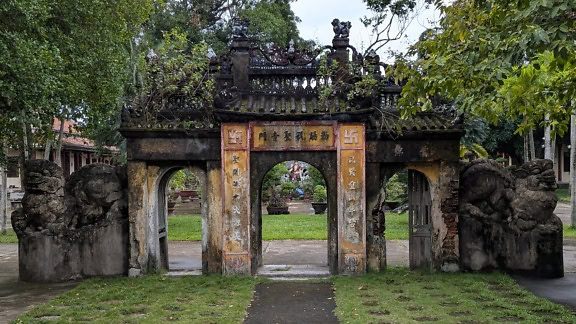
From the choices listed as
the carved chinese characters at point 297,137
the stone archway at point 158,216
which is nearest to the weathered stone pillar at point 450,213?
the carved chinese characters at point 297,137

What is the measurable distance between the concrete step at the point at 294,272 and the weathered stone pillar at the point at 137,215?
239 cm

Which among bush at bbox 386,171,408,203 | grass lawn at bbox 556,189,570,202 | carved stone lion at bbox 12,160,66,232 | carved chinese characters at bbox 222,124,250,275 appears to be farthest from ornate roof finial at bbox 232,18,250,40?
grass lawn at bbox 556,189,570,202

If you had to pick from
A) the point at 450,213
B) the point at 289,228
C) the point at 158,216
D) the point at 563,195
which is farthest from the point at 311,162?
the point at 563,195

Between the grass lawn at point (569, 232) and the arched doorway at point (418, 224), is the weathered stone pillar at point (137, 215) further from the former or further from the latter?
the grass lawn at point (569, 232)

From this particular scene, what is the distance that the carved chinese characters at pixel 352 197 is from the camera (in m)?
10.9

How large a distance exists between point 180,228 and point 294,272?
9.84m

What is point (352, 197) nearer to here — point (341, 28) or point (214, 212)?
point (214, 212)

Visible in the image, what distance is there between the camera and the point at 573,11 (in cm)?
635

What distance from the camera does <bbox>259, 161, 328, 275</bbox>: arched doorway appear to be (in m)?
12.6

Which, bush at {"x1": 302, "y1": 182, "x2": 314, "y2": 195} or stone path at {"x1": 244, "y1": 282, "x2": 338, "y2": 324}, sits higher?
bush at {"x1": 302, "y1": 182, "x2": 314, "y2": 195}

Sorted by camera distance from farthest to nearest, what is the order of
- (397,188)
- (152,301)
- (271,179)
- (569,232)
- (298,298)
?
(271,179)
(397,188)
(569,232)
(298,298)
(152,301)

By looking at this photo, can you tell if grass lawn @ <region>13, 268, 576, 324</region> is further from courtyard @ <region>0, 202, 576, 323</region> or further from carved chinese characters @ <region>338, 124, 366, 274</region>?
carved chinese characters @ <region>338, 124, 366, 274</region>

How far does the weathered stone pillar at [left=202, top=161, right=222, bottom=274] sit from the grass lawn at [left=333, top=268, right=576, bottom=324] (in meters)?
2.40

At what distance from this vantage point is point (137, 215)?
11086mm
